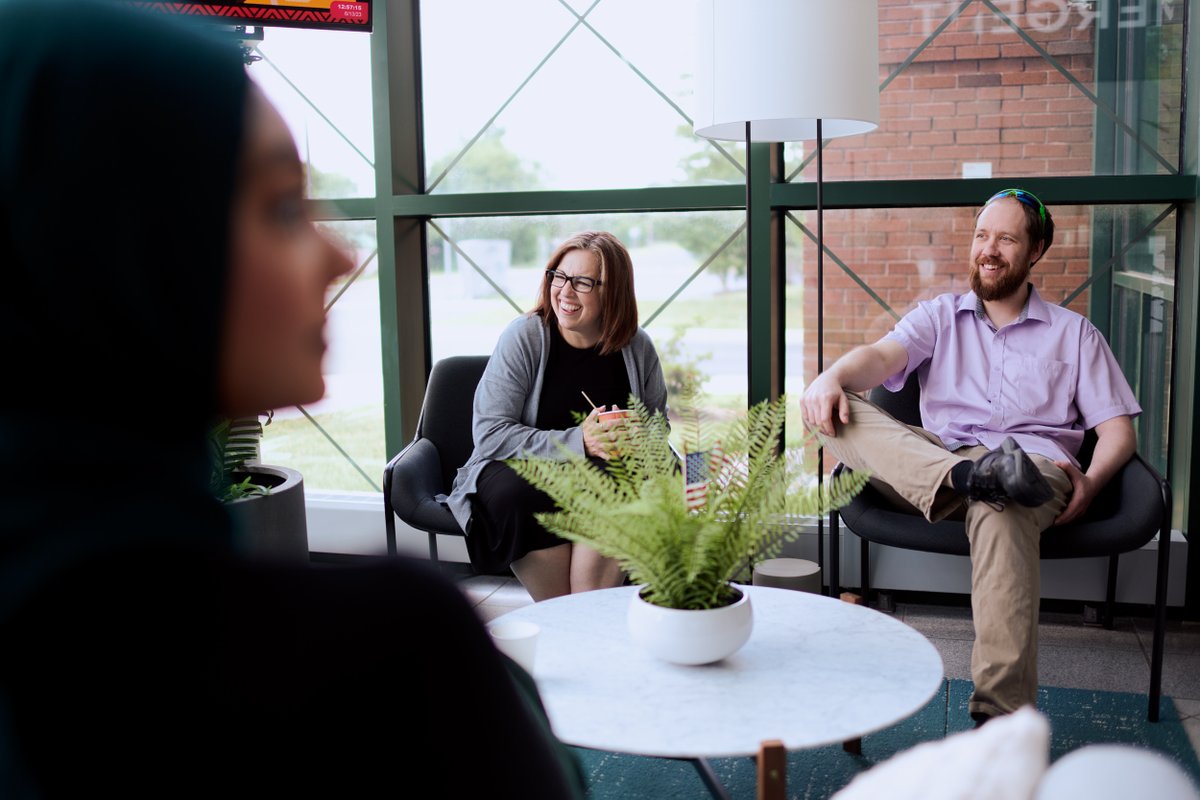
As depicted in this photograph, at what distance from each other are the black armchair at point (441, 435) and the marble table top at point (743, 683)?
1.09m

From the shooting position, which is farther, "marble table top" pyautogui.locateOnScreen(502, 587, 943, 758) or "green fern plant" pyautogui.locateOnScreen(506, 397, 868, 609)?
"green fern plant" pyautogui.locateOnScreen(506, 397, 868, 609)

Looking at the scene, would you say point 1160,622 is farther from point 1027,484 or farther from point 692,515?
point 692,515

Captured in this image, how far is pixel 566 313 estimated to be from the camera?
302 cm

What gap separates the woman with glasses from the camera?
2855 mm

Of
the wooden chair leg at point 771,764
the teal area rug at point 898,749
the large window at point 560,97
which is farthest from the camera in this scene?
the large window at point 560,97

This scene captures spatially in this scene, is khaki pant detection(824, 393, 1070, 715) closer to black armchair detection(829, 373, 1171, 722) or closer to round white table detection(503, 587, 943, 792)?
black armchair detection(829, 373, 1171, 722)

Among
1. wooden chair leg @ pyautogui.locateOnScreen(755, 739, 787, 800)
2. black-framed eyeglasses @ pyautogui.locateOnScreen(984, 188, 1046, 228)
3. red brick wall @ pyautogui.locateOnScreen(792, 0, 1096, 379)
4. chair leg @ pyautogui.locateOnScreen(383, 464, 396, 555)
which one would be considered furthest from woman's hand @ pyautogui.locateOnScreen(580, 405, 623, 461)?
wooden chair leg @ pyautogui.locateOnScreen(755, 739, 787, 800)

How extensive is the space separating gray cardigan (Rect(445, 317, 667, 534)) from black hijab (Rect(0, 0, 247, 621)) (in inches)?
93.4

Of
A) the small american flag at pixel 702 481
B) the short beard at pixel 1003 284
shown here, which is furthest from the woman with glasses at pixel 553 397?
the small american flag at pixel 702 481

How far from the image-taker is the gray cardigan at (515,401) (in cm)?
293

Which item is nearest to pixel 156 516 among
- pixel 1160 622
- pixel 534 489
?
pixel 534 489

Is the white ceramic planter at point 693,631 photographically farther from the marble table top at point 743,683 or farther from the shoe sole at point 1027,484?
the shoe sole at point 1027,484

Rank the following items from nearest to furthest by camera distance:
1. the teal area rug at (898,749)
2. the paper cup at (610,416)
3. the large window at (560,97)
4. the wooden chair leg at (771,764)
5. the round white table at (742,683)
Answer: the wooden chair leg at (771,764), the round white table at (742,683), the teal area rug at (898,749), the paper cup at (610,416), the large window at (560,97)

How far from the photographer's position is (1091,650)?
2984mm
